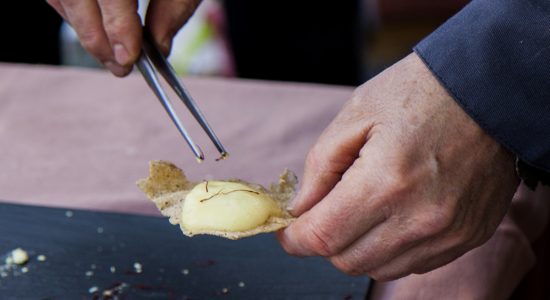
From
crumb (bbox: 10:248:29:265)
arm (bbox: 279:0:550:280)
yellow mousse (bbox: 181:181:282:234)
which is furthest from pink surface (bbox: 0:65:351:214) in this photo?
arm (bbox: 279:0:550:280)

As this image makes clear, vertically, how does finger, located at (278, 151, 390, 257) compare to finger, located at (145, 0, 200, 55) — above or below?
above

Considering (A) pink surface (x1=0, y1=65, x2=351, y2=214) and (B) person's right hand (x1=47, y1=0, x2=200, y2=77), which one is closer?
(B) person's right hand (x1=47, y1=0, x2=200, y2=77)

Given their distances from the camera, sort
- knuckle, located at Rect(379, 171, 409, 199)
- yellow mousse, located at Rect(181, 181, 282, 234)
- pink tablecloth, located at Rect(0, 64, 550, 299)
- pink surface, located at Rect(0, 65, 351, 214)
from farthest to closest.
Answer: pink surface, located at Rect(0, 65, 351, 214), pink tablecloth, located at Rect(0, 64, 550, 299), yellow mousse, located at Rect(181, 181, 282, 234), knuckle, located at Rect(379, 171, 409, 199)

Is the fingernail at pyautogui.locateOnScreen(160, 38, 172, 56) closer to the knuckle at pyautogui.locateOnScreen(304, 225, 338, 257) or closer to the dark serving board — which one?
the dark serving board

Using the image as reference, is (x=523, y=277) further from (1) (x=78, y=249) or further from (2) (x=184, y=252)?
(1) (x=78, y=249)

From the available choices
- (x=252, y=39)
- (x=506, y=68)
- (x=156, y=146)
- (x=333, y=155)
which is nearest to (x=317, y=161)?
(x=333, y=155)

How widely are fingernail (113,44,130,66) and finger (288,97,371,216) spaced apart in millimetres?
289

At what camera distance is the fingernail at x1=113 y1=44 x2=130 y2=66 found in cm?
94

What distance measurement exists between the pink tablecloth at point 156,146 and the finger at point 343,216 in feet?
0.57

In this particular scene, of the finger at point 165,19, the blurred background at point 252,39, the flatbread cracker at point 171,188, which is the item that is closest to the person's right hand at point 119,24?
the finger at point 165,19

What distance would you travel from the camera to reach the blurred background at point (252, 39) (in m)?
2.13

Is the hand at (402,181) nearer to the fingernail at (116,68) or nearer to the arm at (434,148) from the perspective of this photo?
the arm at (434,148)

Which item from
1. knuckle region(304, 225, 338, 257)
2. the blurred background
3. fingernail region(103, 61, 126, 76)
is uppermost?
knuckle region(304, 225, 338, 257)

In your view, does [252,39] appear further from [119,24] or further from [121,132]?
[119,24]
